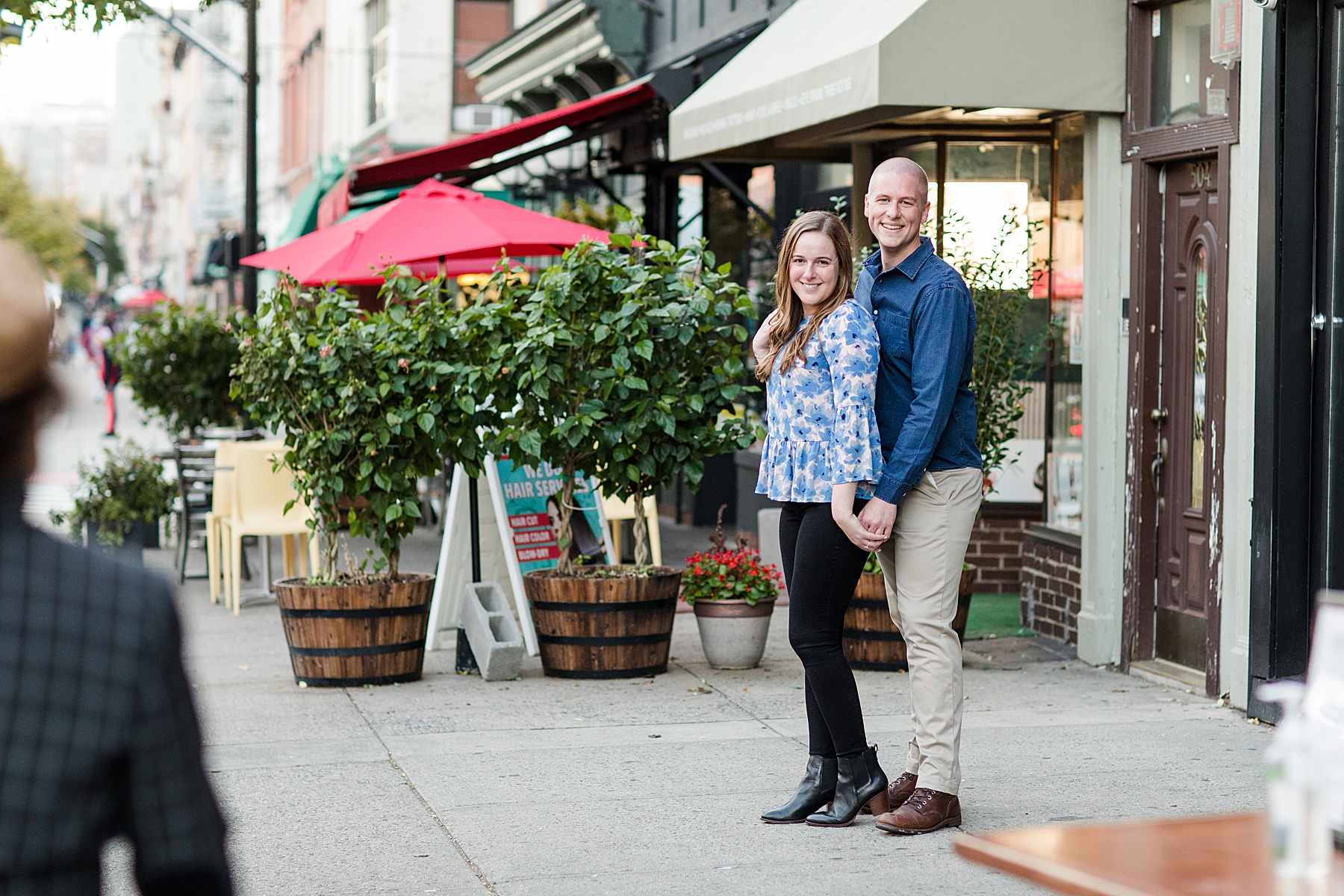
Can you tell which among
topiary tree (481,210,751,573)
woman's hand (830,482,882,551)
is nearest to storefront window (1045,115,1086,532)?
topiary tree (481,210,751,573)

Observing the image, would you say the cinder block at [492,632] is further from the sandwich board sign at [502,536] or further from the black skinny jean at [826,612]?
the black skinny jean at [826,612]

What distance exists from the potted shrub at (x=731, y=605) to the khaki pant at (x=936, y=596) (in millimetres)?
2689

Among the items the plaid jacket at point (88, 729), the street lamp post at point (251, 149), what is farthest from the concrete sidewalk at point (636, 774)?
the street lamp post at point (251, 149)

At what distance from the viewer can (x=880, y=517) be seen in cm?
456

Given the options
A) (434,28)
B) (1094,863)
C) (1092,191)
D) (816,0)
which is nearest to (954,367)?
(1094,863)

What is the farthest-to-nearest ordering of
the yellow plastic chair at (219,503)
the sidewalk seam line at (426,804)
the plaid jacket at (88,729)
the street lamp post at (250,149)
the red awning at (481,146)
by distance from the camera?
the street lamp post at (250,149) < the red awning at (481,146) < the yellow plastic chair at (219,503) < the sidewalk seam line at (426,804) < the plaid jacket at (88,729)

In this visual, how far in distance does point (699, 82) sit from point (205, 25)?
42759mm

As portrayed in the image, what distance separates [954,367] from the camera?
4.62 m

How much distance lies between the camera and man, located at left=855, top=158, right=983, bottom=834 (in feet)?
15.1

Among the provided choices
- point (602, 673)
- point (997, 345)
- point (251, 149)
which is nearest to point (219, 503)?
point (602, 673)

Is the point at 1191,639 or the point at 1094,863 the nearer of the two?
the point at 1094,863

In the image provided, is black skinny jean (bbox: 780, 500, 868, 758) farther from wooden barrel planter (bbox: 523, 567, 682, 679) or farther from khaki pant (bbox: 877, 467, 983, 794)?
wooden barrel planter (bbox: 523, 567, 682, 679)

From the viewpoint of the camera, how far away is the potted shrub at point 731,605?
24.3 ft

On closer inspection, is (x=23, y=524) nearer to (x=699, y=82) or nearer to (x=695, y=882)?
(x=695, y=882)
